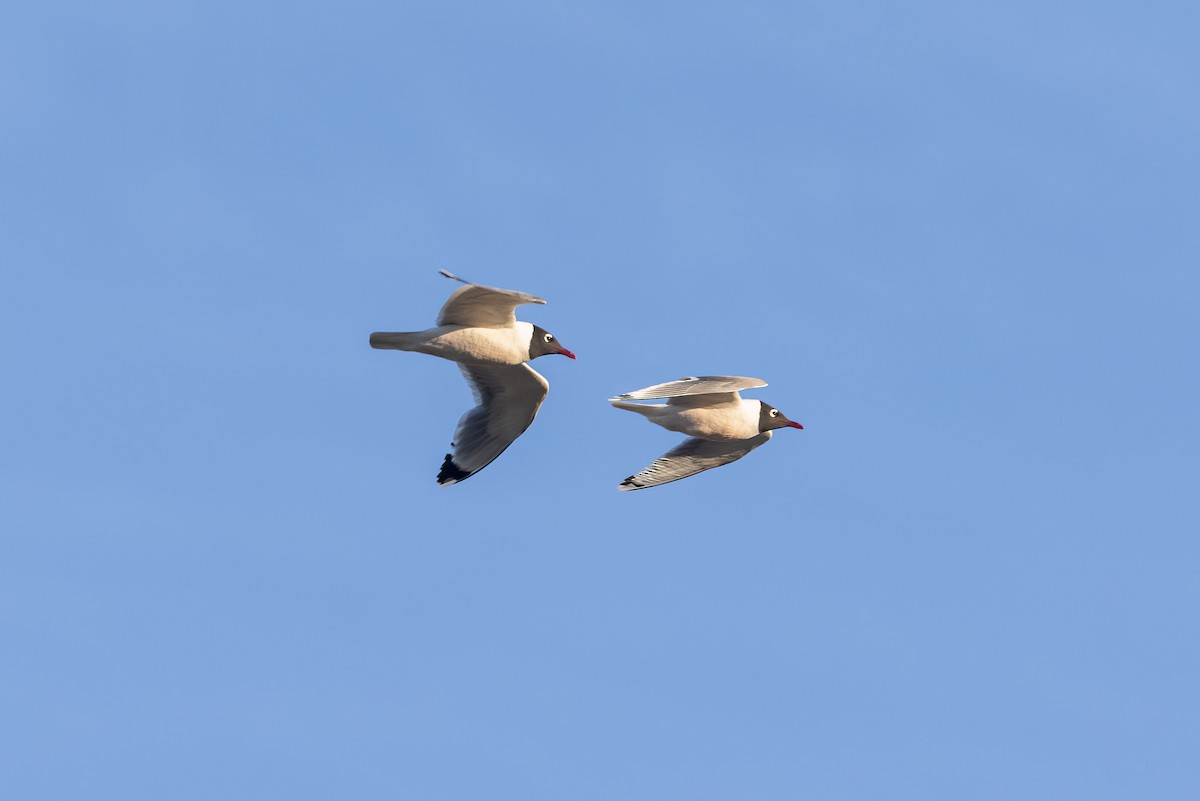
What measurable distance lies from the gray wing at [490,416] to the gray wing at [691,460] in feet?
4.67

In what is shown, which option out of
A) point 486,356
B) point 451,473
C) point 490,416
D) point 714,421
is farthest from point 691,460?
point 486,356

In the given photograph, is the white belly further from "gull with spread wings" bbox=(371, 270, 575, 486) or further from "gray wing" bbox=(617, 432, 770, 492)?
"gull with spread wings" bbox=(371, 270, 575, 486)

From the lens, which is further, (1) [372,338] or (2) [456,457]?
(2) [456,457]

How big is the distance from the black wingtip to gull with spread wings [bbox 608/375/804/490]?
1802 mm

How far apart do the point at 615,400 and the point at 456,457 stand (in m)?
2.23

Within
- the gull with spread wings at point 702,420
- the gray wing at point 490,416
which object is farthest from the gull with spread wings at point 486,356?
the gull with spread wings at point 702,420

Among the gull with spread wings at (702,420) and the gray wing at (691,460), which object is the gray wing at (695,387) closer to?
the gull with spread wings at (702,420)

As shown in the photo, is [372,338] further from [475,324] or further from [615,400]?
[615,400]

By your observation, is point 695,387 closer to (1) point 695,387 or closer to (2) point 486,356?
(1) point 695,387

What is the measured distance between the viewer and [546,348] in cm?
1902

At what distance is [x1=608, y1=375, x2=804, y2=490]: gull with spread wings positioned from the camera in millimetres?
18797

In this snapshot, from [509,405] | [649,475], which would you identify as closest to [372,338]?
[509,405]

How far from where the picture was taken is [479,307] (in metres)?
17.9

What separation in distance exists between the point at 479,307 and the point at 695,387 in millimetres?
2487
